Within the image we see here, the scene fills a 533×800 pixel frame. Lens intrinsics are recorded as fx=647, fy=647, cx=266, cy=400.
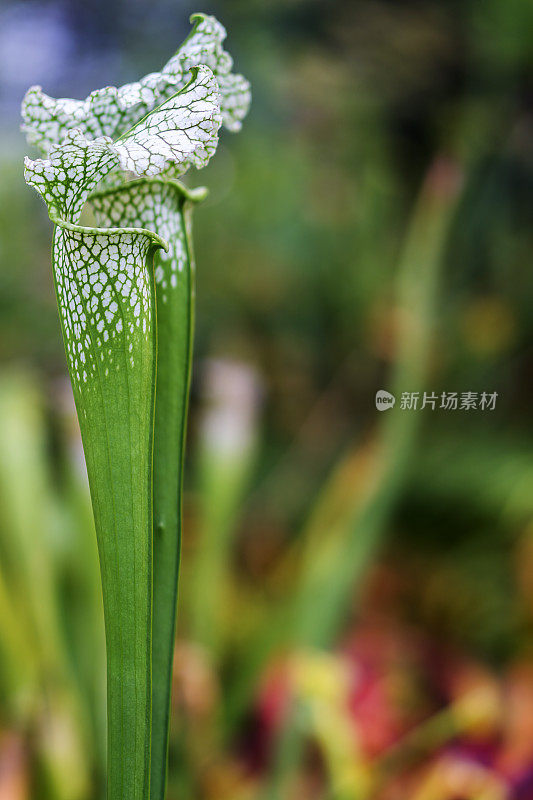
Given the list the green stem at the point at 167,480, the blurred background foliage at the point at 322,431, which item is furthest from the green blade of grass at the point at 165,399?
the blurred background foliage at the point at 322,431

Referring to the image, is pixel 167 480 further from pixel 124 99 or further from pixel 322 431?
pixel 322 431

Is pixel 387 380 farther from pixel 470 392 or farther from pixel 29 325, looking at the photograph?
pixel 29 325

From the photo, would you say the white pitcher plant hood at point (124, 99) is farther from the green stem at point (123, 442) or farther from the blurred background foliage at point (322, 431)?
the blurred background foliage at point (322, 431)

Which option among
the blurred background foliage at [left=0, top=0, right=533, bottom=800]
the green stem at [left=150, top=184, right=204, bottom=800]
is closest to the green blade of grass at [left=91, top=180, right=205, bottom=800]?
the green stem at [left=150, top=184, right=204, bottom=800]

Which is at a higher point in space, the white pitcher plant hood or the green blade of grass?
the white pitcher plant hood

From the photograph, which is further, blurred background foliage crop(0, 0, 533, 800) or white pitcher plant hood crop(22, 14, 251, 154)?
blurred background foliage crop(0, 0, 533, 800)

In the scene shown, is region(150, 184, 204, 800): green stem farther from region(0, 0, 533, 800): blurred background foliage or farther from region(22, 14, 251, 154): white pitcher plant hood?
region(0, 0, 533, 800): blurred background foliage

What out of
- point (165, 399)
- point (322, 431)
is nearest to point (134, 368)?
point (165, 399)
